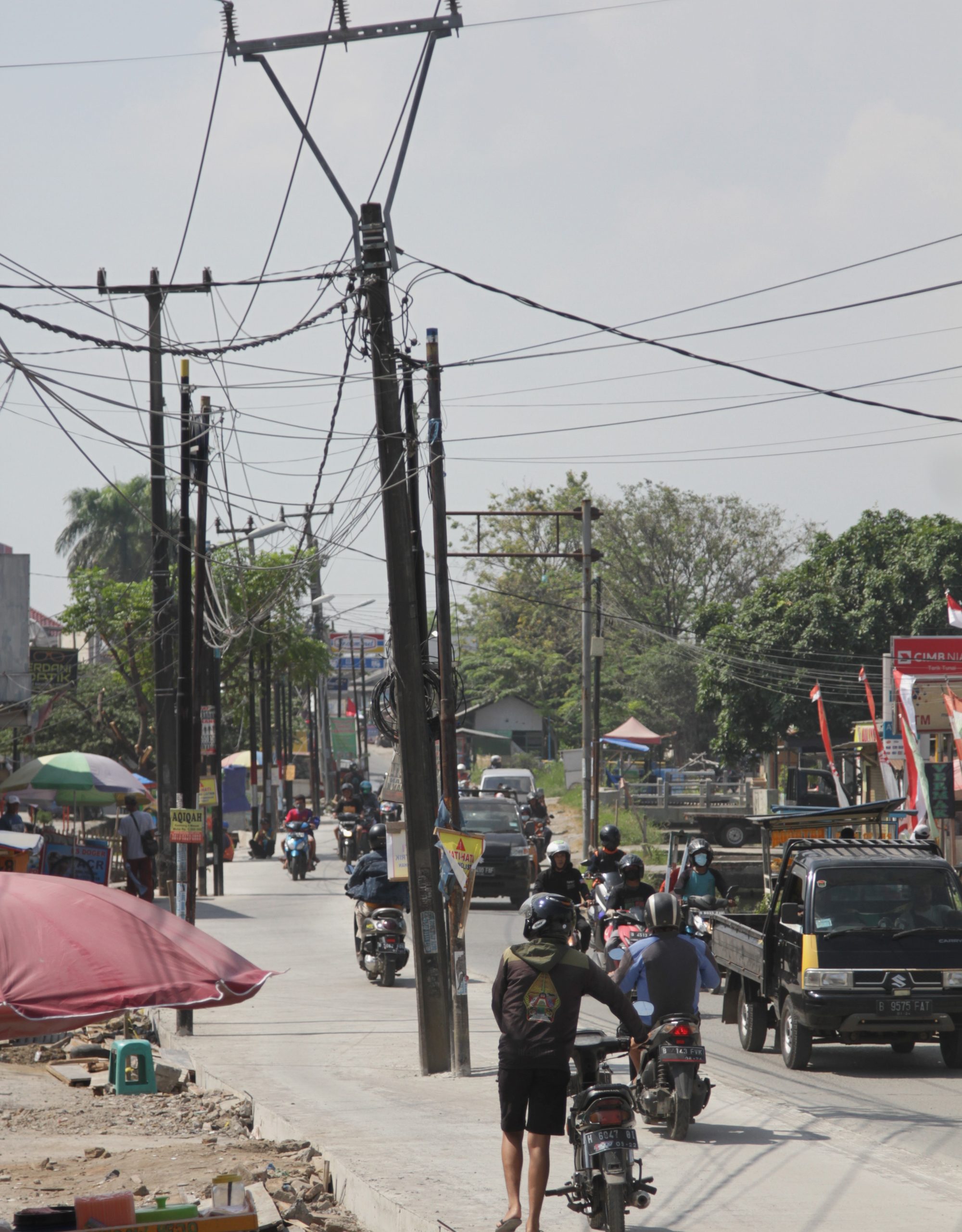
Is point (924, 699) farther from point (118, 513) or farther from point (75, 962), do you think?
point (118, 513)

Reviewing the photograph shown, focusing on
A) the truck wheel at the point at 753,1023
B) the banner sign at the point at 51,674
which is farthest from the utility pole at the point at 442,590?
the banner sign at the point at 51,674

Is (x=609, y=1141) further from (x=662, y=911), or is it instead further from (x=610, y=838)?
(x=610, y=838)

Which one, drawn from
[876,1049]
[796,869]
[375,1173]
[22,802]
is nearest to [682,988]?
[375,1173]

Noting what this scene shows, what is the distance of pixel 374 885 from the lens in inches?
709

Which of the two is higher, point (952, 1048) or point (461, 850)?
point (461, 850)

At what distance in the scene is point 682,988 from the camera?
9656 mm

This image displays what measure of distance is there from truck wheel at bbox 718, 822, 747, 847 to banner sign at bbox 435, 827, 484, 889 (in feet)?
74.5

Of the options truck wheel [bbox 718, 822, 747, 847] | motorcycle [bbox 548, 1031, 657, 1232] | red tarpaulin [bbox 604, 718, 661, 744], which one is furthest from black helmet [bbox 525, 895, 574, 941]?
red tarpaulin [bbox 604, 718, 661, 744]

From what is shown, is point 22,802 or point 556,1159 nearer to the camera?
point 556,1159

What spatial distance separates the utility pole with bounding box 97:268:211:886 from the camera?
21.7m

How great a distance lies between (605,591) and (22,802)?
4557cm

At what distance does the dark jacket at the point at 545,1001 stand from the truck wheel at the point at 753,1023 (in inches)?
242

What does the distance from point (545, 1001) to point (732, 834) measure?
27.8 meters

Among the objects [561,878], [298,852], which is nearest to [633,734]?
[298,852]
